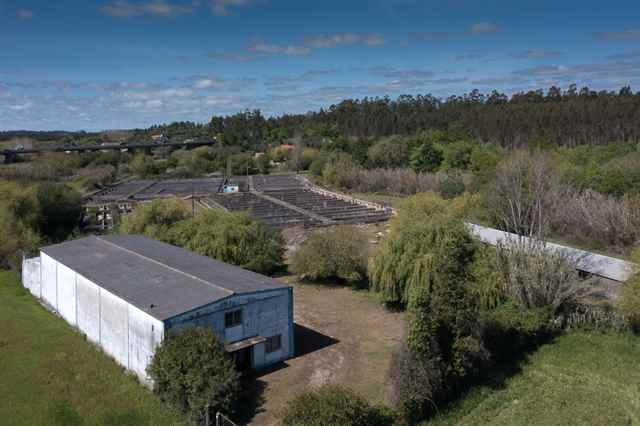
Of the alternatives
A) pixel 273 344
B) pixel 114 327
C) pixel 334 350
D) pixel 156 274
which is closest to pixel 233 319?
pixel 273 344

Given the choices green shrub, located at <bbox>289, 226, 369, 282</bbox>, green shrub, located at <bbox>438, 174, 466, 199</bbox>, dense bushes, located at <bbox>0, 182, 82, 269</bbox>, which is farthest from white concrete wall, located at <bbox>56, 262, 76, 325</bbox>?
green shrub, located at <bbox>438, 174, 466, 199</bbox>

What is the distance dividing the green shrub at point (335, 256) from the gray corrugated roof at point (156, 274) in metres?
5.40

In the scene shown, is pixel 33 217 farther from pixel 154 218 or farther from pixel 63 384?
pixel 63 384

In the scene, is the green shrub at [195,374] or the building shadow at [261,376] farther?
the building shadow at [261,376]

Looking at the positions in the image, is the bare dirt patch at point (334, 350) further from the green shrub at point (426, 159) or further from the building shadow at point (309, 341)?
the green shrub at point (426, 159)

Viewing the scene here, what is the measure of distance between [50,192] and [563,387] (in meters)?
35.8

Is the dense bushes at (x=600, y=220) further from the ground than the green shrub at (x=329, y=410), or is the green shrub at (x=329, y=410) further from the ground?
the dense bushes at (x=600, y=220)

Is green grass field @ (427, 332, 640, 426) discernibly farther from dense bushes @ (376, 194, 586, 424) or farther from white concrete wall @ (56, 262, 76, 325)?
white concrete wall @ (56, 262, 76, 325)

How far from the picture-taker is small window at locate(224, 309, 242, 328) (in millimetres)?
16406


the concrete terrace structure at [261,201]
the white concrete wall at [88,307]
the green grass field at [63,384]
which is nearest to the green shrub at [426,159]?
the concrete terrace structure at [261,201]

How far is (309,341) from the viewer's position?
62.8 ft

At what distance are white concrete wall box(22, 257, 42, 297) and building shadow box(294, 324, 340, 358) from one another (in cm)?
1293

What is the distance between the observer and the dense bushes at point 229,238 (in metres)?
27.4

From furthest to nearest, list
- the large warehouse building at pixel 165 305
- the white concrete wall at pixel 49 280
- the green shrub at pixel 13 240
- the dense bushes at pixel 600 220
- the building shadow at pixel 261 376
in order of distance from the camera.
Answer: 1. the dense bushes at pixel 600 220
2. the green shrub at pixel 13 240
3. the white concrete wall at pixel 49 280
4. the large warehouse building at pixel 165 305
5. the building shadow at pixel 261 376
